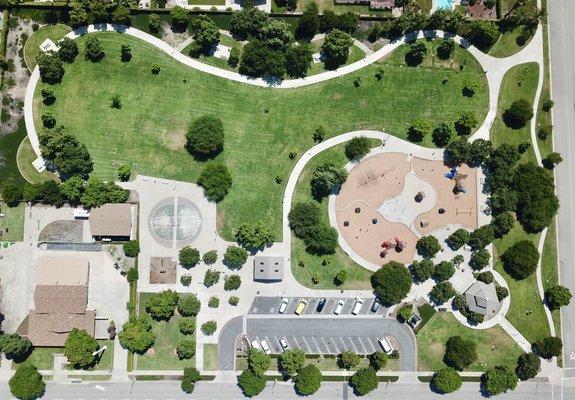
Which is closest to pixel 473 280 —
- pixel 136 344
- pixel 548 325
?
pixel 548 325

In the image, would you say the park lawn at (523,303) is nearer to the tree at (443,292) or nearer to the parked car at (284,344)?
the tree at (443,292)

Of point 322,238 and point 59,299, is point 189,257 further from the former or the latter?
point 322,238

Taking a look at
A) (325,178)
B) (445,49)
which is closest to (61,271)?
(325,178)

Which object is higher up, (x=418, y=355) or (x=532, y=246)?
(x=532, y=246)

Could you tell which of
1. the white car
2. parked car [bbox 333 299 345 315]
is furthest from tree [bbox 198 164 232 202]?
parked car [bbox 333 299 345 315]

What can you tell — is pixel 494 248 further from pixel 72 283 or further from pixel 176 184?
pixel 72 283

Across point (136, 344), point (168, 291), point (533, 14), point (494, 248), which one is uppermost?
point (533, 14)

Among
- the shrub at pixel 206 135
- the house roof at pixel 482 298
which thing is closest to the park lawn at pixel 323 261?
the shrub at pixel 206 135

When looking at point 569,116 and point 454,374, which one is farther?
point 569,116
